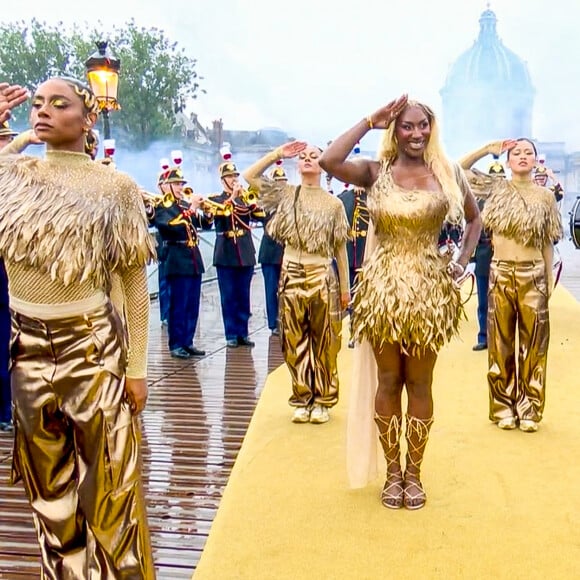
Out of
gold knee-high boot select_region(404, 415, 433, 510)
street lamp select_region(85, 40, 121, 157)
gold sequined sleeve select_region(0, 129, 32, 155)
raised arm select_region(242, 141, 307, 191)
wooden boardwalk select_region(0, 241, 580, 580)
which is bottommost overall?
wooden boardwalk select_region(0, 241, 580, 580)

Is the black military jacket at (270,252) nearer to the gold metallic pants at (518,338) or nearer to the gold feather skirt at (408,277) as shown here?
the gold metallic pants at (518,338)

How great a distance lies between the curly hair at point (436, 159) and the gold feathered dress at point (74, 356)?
1423 mm

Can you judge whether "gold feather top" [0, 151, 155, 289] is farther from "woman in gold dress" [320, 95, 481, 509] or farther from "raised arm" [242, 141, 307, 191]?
"raised arm" [242, 141, 307, 191]

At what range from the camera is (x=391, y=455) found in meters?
3.48

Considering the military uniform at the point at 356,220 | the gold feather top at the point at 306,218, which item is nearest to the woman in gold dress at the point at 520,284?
the gold feather top at the point at 306,218

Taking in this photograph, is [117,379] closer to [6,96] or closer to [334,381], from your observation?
[6,96]

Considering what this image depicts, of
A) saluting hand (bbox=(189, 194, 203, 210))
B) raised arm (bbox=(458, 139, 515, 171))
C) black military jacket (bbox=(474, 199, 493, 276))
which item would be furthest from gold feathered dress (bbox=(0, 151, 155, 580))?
black military jacket (bbox=(474, 199, 493, 276))

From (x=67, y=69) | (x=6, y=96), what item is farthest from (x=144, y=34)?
(x=6, y=96)

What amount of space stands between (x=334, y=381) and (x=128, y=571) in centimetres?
269

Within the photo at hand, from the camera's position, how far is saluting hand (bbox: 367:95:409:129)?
3260mm

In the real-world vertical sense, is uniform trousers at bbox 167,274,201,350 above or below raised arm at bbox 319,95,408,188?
below

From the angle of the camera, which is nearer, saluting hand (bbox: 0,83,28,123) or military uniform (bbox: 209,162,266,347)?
saluting hand (bbox: 0,83,28,123)

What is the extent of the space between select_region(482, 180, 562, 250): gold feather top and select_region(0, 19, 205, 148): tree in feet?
74.2

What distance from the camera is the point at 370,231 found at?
11.5 ft
